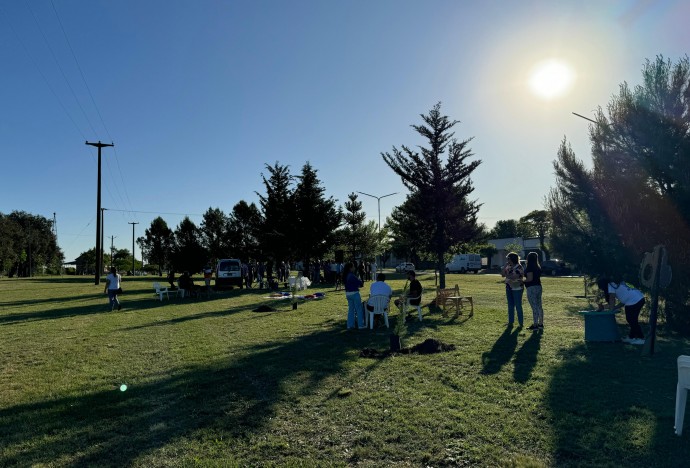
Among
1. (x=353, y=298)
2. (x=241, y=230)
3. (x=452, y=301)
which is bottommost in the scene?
(x=452, y=301)

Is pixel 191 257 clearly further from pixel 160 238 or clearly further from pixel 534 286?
pixel 534 286

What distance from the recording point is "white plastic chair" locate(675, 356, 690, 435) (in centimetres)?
449

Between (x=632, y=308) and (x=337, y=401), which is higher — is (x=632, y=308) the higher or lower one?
the higher one

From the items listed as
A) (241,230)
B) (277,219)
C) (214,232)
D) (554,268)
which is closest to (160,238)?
(214,232)

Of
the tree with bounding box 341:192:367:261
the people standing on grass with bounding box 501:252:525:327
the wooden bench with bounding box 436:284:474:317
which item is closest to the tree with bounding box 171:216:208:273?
the tree with bounding box 341:192:367:261

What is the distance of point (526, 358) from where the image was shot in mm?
7879

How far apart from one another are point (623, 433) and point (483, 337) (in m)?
5.45

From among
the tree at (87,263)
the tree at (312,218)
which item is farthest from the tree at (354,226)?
the tree at (87,263)

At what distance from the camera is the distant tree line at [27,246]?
236 feet

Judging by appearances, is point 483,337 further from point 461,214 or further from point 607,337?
point 461,214

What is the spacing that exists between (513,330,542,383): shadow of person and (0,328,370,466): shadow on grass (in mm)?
2625

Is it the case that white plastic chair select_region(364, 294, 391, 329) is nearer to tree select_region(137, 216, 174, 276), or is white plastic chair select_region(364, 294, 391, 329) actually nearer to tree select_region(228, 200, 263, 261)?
tree select_region(228, 200, 263, 261)

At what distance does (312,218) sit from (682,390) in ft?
93.2

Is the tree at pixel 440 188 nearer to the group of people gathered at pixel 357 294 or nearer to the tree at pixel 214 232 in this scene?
the group of people gathered at pixel 357 294
